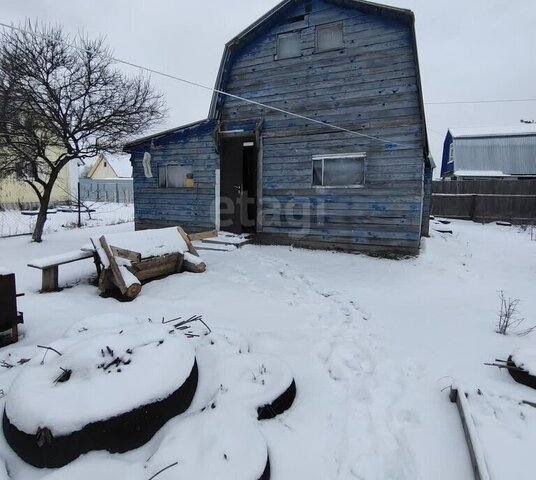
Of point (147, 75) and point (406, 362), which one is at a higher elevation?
point (147, 75)

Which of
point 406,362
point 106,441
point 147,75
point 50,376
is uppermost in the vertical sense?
point 147,75

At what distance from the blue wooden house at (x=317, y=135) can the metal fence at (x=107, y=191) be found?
22.2 meters

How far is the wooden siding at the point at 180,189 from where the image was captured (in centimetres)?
1005

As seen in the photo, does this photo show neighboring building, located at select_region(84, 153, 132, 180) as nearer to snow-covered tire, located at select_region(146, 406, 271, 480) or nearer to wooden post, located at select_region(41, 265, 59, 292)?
wooden post, located at select_region(41, 265, 59, 292)

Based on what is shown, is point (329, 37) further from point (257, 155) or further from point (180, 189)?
point (180, 189)

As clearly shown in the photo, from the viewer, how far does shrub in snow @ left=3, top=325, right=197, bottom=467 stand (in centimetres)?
191

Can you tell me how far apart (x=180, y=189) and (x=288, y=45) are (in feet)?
17.4

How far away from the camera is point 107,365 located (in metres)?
2.35

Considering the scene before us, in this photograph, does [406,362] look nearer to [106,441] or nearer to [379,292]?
[379,292]

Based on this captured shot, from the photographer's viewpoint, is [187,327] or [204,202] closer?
[187,327]

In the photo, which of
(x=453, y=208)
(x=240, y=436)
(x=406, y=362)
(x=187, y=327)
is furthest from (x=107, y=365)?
(x=453, y=208)

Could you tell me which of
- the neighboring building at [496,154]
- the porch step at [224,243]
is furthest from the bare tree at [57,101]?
the neighboring building at [496,154]

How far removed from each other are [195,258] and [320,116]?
516 cm

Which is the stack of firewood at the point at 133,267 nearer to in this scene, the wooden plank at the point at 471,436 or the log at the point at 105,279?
the log at the point at 105,279
